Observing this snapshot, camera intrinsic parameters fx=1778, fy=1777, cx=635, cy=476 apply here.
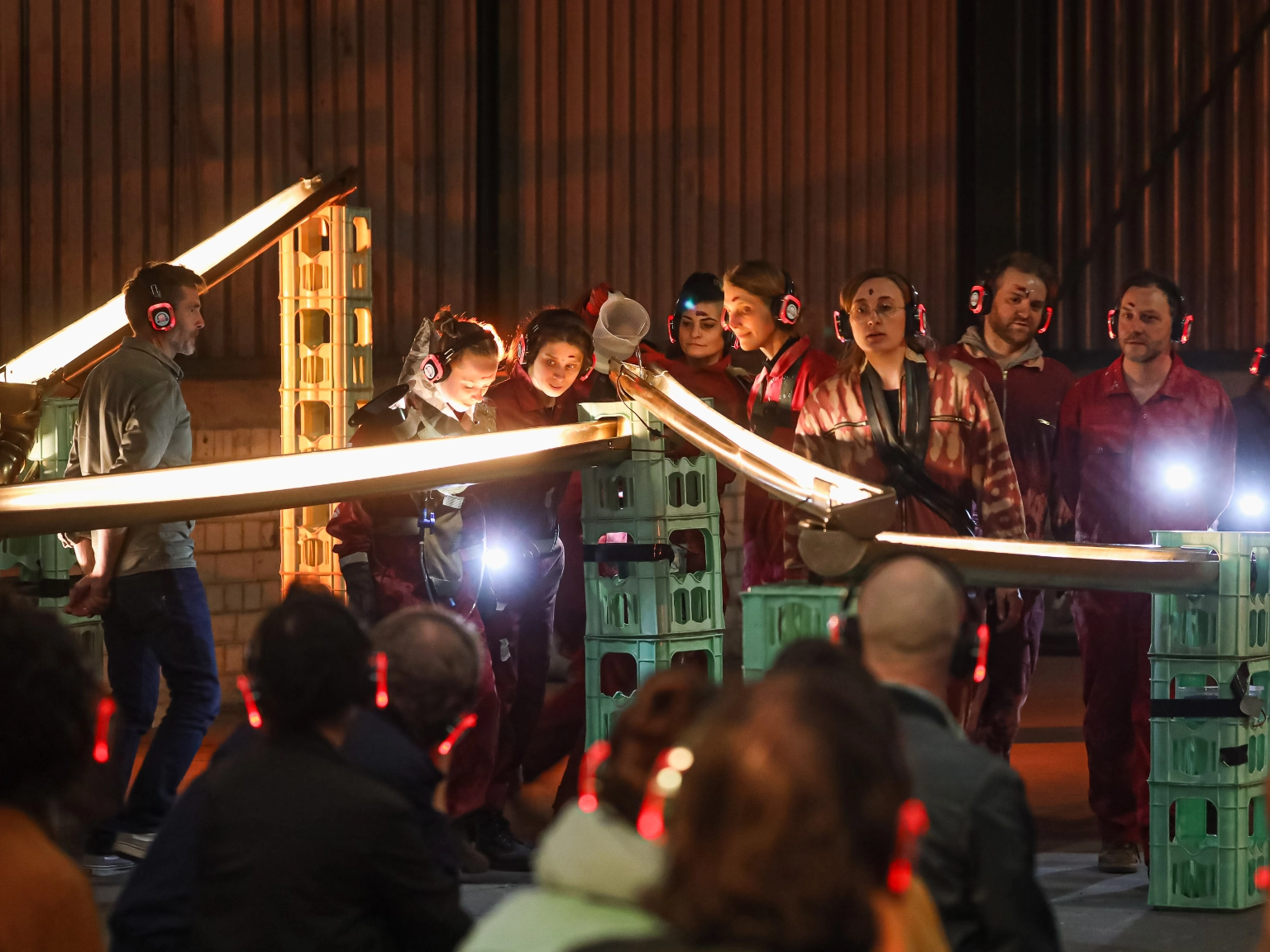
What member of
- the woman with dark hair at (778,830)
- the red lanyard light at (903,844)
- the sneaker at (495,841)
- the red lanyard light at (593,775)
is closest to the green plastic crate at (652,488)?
the sneaker at (495,841)

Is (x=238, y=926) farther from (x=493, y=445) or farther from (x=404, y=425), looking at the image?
(x=404, y=425)

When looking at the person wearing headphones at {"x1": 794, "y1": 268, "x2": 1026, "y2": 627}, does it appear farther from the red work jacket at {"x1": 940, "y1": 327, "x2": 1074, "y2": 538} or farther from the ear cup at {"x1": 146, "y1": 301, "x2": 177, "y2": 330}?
the ear cup at {"x1": 146, "y1": 301, "x2": 177, "y2": 330}

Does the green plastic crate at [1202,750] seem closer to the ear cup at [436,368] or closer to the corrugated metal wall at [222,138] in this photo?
the ear cup at [436,368]

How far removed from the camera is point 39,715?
88.3 inches

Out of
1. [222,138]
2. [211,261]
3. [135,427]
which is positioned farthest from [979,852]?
[222,138]

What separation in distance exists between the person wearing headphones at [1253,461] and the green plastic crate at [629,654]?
2289mm

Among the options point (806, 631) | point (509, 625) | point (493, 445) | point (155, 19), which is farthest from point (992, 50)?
point (806, 631)

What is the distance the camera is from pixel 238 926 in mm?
2471

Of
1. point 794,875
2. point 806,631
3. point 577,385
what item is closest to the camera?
point 794,875

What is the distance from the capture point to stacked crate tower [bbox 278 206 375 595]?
6.81 m

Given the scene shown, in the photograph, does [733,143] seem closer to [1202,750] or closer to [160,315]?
[160,315]

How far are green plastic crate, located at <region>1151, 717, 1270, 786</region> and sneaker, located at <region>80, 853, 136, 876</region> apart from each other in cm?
291

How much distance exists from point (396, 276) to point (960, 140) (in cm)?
362

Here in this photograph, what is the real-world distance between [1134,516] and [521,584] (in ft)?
6.43
